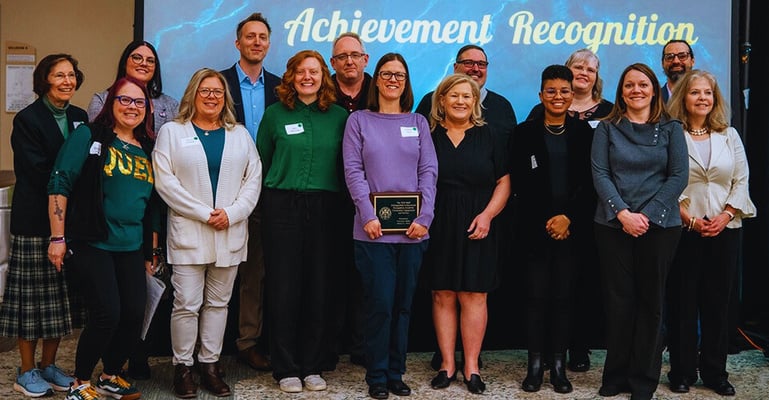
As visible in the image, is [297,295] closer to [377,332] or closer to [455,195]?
[377,332]

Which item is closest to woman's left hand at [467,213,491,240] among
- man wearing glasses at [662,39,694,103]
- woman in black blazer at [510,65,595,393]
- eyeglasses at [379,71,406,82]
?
woman in black blazer at [510,65,595,393]

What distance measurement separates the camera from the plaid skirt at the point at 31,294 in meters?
3.57

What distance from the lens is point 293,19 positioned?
4516 millimetres

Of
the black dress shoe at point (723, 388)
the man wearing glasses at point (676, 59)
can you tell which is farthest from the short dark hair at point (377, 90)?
the black dress shoe at point (723, 388)

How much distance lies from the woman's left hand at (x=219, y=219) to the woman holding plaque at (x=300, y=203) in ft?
0.79

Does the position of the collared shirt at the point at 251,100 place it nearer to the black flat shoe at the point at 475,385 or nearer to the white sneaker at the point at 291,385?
the white sneaker at the point at 291,385

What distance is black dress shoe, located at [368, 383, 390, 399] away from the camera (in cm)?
367

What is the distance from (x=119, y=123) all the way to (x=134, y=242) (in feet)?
1.74

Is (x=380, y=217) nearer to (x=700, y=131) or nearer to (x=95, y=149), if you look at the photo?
(x=95, y=149)

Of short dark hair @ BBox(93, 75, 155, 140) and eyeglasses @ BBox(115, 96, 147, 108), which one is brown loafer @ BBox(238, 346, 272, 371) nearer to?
short dark hair @ BBox(93, 75, 155, 140)

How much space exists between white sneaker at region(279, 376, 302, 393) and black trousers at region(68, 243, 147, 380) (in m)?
0.72

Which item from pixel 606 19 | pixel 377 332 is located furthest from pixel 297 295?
pixel 606 19

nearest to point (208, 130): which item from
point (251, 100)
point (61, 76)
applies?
point (251, 100)

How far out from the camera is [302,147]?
12.1 feet
